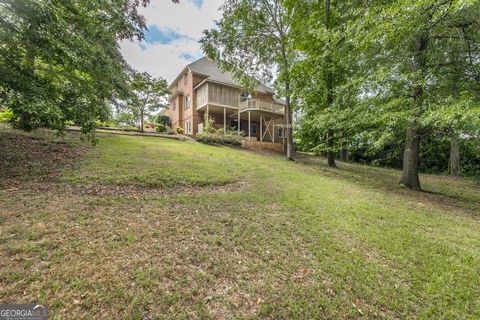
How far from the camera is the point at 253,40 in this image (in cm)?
1507

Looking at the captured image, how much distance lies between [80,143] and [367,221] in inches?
431

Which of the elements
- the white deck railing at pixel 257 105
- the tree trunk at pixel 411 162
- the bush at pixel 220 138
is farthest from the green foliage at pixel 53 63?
the white deck railing at pixel 257 105

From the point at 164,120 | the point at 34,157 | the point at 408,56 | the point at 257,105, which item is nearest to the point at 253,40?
the point at 257,105

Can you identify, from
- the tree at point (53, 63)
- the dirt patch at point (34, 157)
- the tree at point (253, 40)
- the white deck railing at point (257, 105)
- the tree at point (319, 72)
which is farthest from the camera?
the white deck railing at point (257, 105)

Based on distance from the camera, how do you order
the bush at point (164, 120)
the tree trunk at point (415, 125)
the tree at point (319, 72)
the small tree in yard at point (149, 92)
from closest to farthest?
the tree trunk at point (415, 125), the tree at point (319, 72), the small tree in yard at point (149, 92), the bush at point (164, 120)

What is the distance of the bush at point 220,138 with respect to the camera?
1712 centimetres

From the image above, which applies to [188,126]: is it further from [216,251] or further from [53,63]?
[216,251]

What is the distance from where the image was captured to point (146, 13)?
356 inches

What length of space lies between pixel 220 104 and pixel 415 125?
1575cm

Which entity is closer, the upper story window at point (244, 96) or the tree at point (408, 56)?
the tree at point (408, 56)

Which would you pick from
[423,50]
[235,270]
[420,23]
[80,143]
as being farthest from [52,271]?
[423,50]

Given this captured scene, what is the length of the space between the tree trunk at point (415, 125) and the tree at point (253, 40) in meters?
6.62

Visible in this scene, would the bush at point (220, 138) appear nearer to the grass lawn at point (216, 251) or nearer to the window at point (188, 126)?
the window at point (188, 126)

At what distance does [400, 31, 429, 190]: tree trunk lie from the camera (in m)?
6.82
